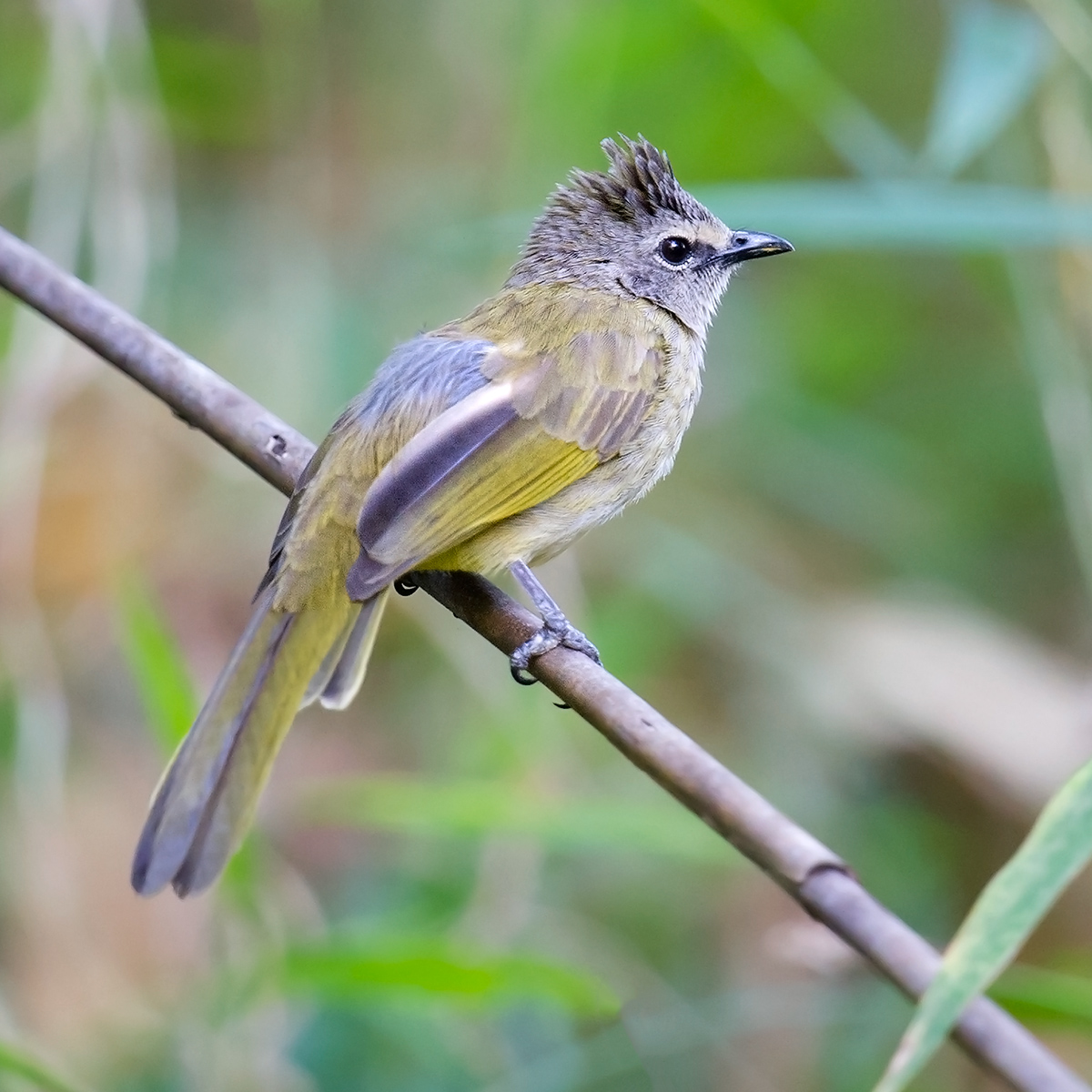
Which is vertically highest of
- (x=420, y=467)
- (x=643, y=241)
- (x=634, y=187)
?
(x=634, y=187)

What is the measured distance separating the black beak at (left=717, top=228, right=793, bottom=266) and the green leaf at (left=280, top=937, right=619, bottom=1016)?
165cm

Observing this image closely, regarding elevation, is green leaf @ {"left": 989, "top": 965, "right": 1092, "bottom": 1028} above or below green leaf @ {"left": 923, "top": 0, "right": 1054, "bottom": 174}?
below

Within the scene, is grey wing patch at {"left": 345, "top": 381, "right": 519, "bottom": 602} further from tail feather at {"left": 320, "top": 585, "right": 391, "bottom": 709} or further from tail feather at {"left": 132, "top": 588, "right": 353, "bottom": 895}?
tail feather at {"left": 320, "top": 585, "right": 391, "bottom": 709}

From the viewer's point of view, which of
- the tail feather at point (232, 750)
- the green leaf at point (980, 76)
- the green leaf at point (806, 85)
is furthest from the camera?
the green leaf at point (806, 85)

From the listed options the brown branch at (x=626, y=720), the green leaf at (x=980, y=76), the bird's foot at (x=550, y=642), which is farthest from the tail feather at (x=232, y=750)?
the green leaf at (x=980, y=76)

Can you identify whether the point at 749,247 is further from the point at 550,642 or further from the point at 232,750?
the point at 232,750

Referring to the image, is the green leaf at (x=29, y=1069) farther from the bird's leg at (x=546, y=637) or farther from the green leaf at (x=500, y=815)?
the bird's leg at (x=546, y=637)

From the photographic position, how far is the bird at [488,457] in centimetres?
239

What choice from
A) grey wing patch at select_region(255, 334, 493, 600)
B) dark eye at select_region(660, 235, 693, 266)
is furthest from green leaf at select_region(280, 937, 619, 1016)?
dark eye at select_region(660, 235, 693, 266)

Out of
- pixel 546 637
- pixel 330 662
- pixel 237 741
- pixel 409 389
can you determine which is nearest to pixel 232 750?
pixel 237 741

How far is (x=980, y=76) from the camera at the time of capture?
3072 mm

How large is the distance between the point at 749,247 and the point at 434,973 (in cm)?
178

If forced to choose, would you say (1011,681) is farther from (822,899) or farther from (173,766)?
(822,899)

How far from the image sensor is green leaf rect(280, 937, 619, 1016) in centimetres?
256
